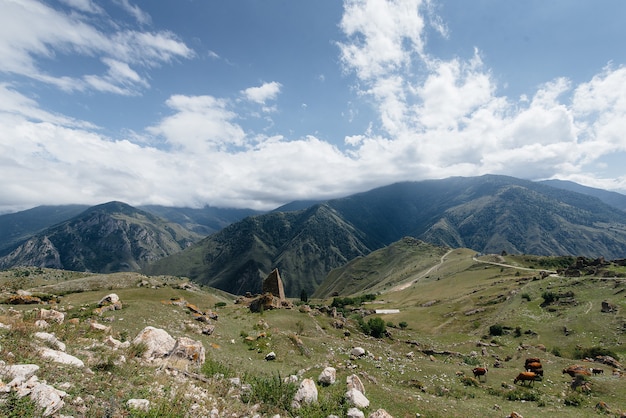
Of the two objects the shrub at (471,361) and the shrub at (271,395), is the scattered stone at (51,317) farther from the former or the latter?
the shrub at (471,361)

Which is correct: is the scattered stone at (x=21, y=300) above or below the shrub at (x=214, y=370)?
above

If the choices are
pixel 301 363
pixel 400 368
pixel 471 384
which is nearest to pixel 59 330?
pixel 301 363

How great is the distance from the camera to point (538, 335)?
44.2 metres

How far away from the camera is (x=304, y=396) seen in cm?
1388

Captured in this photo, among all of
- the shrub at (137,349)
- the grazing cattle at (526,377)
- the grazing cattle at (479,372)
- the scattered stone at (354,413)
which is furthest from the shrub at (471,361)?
the shrub at (137,349)

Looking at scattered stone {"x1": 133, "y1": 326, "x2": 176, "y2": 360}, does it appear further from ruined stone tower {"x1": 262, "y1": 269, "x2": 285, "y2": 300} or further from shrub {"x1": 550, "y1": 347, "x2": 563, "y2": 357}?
shrub {"x1": 550, "y1": 347, "x2": 563, "y2": 357}

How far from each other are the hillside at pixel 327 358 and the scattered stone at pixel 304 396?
367 mm

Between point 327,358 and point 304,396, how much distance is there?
14728mm

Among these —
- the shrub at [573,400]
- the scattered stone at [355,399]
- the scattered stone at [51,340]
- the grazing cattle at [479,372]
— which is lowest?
the grazing cattle at [479,372]

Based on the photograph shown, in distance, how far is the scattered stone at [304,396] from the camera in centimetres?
1355

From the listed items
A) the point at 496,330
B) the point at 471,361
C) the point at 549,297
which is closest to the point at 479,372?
the point at 471,361

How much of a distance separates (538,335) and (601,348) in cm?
760

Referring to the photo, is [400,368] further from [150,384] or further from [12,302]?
[12,302]

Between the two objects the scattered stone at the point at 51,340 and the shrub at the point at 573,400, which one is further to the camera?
the shrub at the point at 573,400
